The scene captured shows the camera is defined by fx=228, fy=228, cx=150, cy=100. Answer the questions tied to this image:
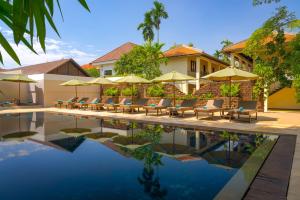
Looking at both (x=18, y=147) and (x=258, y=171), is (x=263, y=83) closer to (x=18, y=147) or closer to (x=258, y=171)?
(x=258, y=171)

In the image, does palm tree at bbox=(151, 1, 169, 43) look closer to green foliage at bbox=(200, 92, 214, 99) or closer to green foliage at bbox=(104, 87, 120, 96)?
green foliage at bbox=(104, 87, 120, 96)

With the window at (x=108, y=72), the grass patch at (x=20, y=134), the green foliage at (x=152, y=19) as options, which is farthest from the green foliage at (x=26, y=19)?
the green foliage at (x=152, y=19)

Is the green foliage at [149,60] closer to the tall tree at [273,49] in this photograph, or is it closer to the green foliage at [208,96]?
the green foliage at [208,96]

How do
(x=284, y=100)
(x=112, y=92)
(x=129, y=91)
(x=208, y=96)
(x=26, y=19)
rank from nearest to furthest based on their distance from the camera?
1. (x=26, y=19)
2. (x=208, y=96)
3. (x=284, y=100)
4. (x=129, y=91)
5. (x=112, y=92)

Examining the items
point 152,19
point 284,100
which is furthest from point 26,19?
point 152,19

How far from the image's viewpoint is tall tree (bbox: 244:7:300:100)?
13922mm

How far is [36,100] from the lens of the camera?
23484mm

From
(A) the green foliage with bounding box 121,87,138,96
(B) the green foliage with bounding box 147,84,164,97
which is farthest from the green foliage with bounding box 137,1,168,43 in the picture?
(B) the green foliage with bounding box 147,84,164,97

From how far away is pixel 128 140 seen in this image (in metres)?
8.22

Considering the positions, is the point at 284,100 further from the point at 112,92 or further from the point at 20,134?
the point at 20,134

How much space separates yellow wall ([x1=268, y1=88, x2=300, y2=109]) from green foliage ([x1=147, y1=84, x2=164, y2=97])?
1000 centimetres

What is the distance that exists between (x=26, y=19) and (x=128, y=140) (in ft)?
22.8

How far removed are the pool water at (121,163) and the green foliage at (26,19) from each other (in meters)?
3.07

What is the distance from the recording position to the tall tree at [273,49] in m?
13.9
